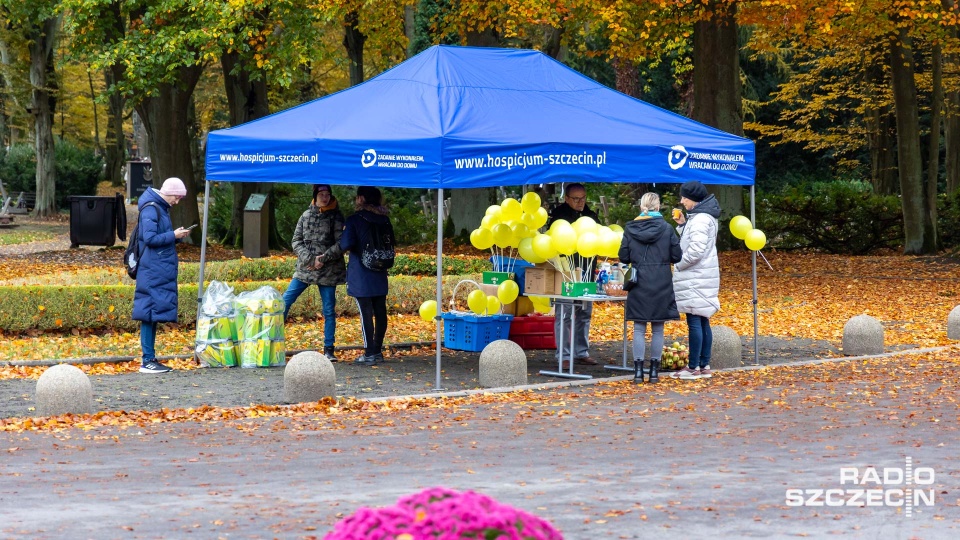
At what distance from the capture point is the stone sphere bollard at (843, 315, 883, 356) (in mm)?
15227

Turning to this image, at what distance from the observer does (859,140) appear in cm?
4369

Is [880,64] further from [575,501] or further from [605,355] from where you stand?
[575,501]

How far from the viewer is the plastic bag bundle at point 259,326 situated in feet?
44.9

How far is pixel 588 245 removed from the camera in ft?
42.2

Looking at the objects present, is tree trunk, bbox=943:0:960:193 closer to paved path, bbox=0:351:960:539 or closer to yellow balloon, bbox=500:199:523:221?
yellow balloon, bbox=500:199:523:221

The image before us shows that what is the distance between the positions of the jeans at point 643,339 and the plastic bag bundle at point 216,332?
434 centimetres

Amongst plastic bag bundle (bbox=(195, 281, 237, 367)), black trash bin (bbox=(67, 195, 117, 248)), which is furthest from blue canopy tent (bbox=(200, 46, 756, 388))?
black trash bin (bbox=(67, 195, 117, 248))

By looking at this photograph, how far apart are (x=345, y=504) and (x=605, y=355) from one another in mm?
8290

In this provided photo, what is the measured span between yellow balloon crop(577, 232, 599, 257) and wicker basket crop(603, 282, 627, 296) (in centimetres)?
37

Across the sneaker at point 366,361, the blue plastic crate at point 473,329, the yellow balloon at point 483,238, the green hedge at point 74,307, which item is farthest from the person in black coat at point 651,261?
the green hedge at point 74,307

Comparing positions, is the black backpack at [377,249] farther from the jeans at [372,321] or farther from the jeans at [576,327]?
the jeans at [576,327]

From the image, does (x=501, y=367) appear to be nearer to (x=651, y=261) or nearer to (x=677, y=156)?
(x=651, y=261)

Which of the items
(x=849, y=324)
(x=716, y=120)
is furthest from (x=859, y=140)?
(x=849, y=324)

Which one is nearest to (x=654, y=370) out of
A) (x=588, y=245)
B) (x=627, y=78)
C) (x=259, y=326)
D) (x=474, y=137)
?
(x=588, y=245)
